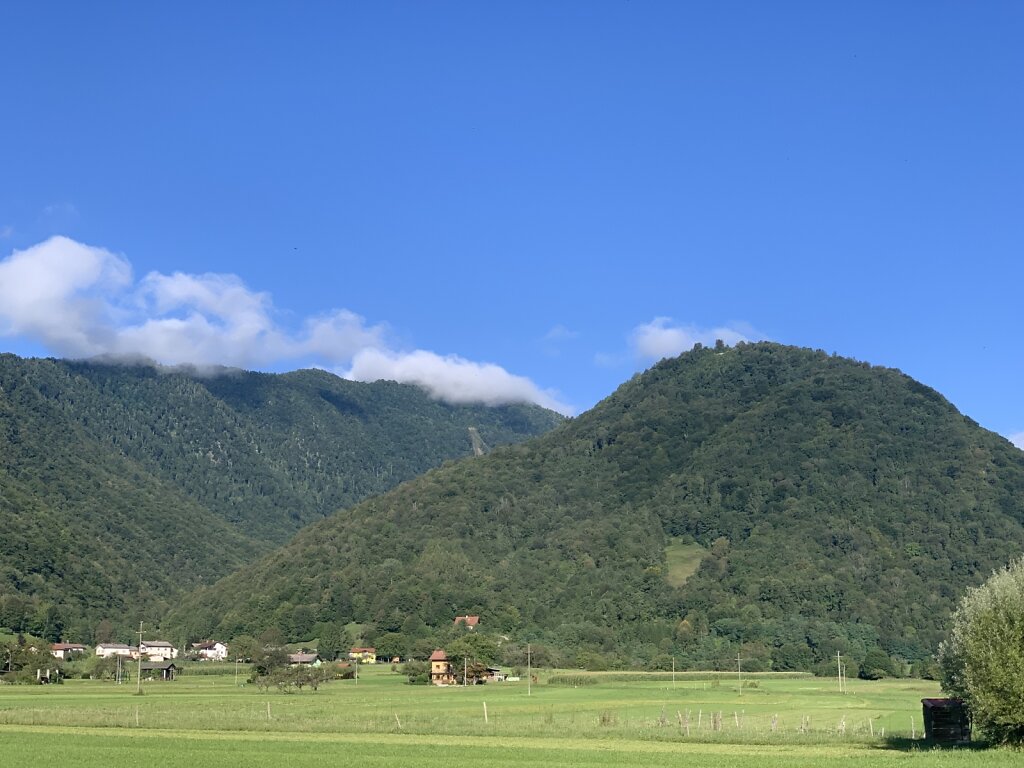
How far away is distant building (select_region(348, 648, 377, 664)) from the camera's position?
178625 millimetres

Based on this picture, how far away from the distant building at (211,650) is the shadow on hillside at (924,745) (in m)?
154

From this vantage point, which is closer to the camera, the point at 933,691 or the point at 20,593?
the point at 933,691

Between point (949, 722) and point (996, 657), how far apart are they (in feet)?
26.3

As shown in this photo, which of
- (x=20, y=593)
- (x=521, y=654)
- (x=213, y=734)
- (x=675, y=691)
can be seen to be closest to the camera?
(x=213, y=734)

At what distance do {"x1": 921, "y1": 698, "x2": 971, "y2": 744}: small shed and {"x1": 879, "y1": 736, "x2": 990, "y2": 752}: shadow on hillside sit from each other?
1.28 feet

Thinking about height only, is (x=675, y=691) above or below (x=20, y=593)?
below

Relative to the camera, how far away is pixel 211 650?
19450 cm

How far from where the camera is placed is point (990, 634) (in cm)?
4247

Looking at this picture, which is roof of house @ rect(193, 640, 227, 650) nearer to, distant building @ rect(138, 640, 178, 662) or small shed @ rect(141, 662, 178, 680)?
distant building @ rect(138, 640, 178, 662)

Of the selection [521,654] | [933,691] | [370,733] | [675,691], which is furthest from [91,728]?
[521,654]

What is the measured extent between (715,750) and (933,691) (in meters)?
81.0

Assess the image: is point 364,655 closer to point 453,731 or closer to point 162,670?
point 162,670

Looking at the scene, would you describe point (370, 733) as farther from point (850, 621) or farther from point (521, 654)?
point (850, 621)

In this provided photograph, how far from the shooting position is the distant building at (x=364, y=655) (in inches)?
7032
